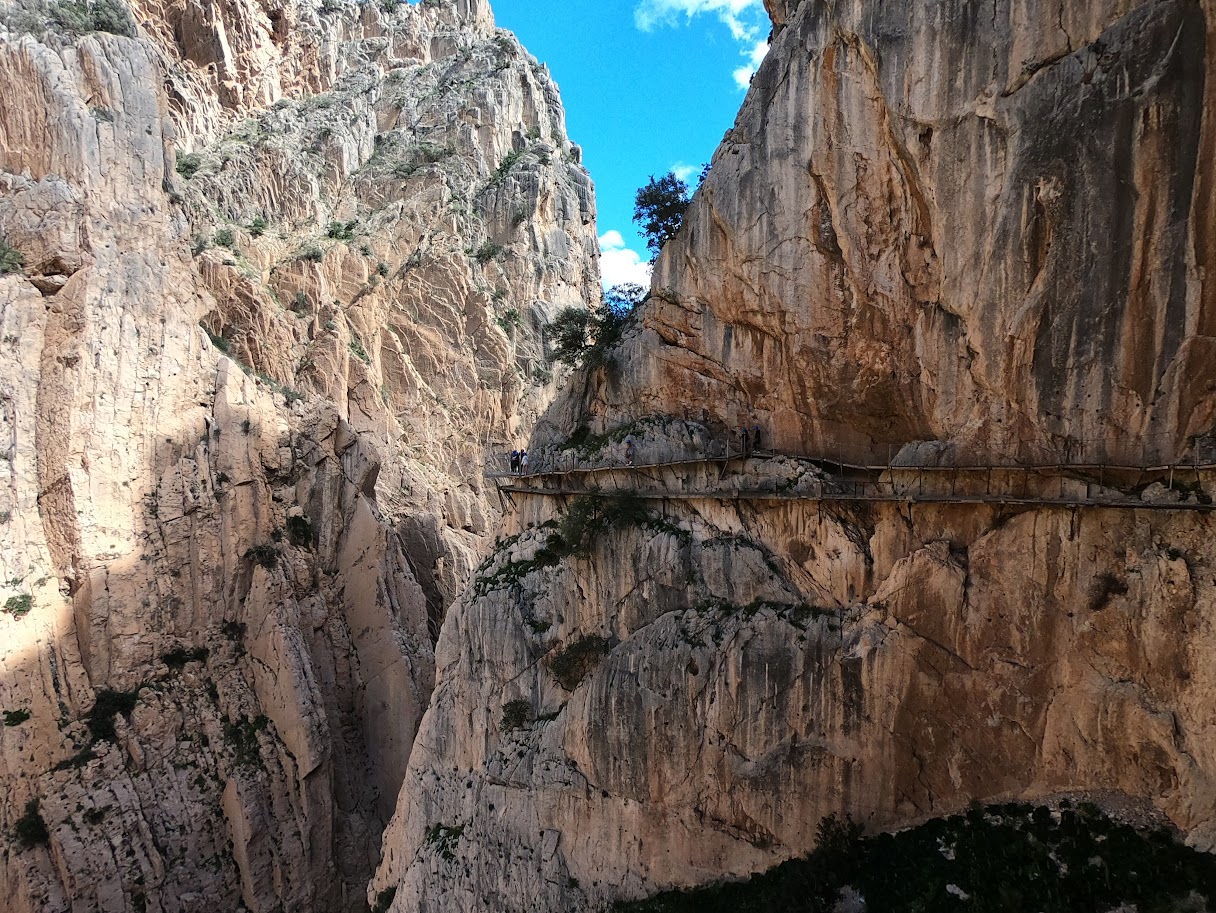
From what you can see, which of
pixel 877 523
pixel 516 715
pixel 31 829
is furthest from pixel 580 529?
pixel 31 829

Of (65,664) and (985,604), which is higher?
(985,604)

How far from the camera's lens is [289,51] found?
49.2m

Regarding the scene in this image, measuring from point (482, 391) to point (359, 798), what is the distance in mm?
24418

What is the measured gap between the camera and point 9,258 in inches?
1040

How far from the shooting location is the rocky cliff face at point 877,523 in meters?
11.7

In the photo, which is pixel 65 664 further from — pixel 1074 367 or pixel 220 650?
pixel 1074 367

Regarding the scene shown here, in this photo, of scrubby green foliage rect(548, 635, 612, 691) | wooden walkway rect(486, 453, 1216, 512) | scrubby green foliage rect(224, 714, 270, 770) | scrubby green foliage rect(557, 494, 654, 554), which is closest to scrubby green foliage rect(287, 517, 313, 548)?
scrubby green foliage rect(224, 714, 270, 770)

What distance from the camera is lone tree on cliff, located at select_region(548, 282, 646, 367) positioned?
71.1 feet

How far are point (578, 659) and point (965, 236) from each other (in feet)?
44.9

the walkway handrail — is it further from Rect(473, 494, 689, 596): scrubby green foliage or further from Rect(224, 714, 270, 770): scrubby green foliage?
Rect(224, 714, 270, 770): scrubby green foliage

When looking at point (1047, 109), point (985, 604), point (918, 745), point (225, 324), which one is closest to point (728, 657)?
point (918, 745)

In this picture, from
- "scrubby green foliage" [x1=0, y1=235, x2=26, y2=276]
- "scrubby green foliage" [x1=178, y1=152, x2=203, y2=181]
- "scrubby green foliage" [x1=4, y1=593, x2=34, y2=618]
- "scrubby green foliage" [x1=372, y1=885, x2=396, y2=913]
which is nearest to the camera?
"scrubby green foliage" [x1=372, y1=885, x2=396, y2=913]

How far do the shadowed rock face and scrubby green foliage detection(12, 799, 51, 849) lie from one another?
1060 inches

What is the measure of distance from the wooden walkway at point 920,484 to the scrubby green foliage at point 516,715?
20.5 ft
